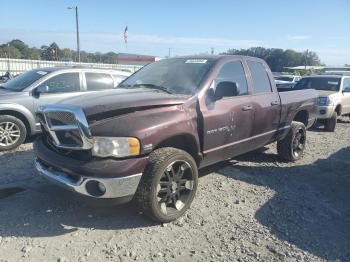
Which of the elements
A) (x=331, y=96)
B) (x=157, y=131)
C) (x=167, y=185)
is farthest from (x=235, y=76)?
(x=331, y=96)

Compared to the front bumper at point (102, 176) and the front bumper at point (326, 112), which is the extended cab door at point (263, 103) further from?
the front bumper at point (326, 112)

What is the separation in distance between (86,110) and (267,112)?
3.06m

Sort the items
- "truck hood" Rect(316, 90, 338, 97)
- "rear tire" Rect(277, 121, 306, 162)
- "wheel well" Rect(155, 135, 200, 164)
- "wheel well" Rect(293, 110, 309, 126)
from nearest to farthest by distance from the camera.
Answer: "wheel well" Rect(155, 135, 200, 164) → "rear tire" Rect(277, 121, 306, 162) → "wheel well" Rect(293, 110, 309, 126) → "truck hood" Rect(316, 90, 338, 97)

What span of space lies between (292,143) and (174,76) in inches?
114

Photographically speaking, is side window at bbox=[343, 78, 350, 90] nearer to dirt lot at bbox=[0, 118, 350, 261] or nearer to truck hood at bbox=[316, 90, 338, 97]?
truck hood at bbox=[316, 90, 338, 97]

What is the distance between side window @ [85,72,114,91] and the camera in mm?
8188

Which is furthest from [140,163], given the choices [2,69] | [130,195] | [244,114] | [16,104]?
[2,69]

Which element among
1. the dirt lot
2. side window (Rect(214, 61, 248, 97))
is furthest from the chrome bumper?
side window (Rect(214, 61, 248, 97))

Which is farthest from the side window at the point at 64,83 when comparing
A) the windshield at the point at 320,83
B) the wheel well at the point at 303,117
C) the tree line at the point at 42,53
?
the tree line at the point at 42,53

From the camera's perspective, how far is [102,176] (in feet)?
11.2

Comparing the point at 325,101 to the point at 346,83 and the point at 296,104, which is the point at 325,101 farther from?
the point at 296,104

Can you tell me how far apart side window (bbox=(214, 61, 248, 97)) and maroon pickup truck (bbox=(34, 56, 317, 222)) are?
0.6 inches

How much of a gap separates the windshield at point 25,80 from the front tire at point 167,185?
4.82 m

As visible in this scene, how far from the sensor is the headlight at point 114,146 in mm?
3488
